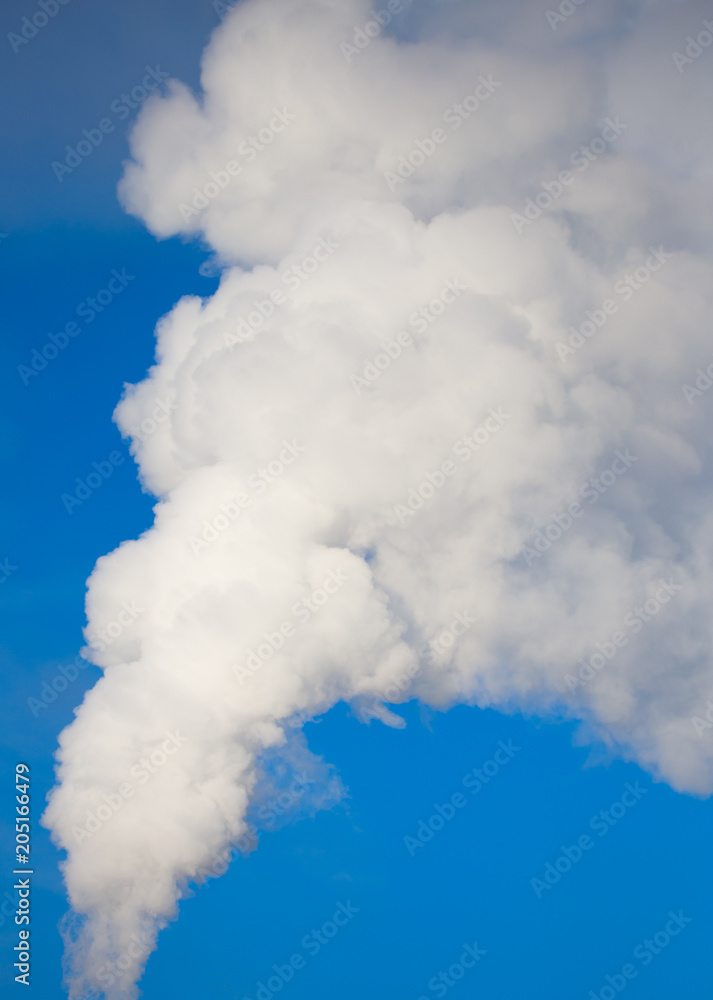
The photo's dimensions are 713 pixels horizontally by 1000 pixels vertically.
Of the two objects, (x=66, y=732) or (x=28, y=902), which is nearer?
(x=66, y=732)

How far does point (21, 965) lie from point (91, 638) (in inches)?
374

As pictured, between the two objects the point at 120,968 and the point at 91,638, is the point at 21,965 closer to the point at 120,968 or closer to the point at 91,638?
the point at 120,968

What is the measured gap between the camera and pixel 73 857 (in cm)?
1812

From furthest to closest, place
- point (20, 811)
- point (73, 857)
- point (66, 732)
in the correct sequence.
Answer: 1. point (20, 811)
2. point (66, 732)
3. point (73, 857)

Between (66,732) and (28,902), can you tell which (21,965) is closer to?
(28,902)

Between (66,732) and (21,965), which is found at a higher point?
(66,732)

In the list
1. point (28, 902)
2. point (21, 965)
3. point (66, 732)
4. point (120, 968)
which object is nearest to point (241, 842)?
point (120, 968)

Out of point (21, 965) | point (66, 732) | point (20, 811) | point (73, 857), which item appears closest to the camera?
point (73, 857)

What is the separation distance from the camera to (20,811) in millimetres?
20609

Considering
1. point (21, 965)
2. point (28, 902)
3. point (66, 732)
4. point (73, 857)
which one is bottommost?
point (21, 965)

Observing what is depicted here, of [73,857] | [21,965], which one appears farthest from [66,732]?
[21,965]

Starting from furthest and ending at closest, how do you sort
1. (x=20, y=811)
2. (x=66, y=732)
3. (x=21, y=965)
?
(x=21, y=965), (x=20, y=811), (x=66, y=732)

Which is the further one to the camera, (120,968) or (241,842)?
(241,842)

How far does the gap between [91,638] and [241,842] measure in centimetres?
685
